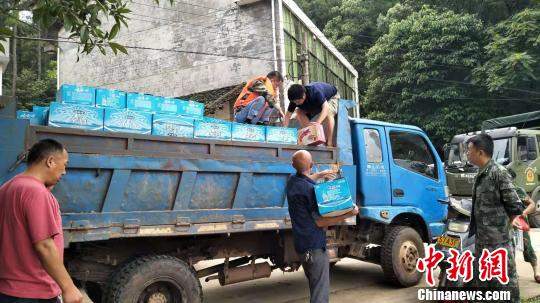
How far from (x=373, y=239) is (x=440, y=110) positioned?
47.1 feet

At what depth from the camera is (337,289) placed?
6.02 metres

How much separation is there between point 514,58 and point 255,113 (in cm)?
1405

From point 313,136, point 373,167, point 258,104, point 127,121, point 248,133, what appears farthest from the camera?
point 373,167

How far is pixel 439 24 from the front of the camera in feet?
61.9

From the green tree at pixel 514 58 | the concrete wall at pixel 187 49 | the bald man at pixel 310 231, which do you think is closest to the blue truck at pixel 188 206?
the bald man at pixel 310 231

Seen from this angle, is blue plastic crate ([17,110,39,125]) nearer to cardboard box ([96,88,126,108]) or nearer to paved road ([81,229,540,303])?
cardboard box ([96,88,126,108])

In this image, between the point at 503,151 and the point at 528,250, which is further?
the point at 503,151

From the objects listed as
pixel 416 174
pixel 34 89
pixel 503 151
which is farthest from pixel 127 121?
pixel 34 89

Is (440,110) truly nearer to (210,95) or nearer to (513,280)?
(210,95)

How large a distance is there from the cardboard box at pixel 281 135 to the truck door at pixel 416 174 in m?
1.64

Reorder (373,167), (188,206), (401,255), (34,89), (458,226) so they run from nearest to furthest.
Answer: (188,206) < (458,226) < (373,167) < (401,255) < (34,89)

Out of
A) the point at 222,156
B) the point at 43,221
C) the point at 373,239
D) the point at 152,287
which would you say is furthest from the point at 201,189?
the point at 373,239

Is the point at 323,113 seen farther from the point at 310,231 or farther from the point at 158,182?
the point at 158,182

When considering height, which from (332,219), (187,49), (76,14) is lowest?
(332,219)
